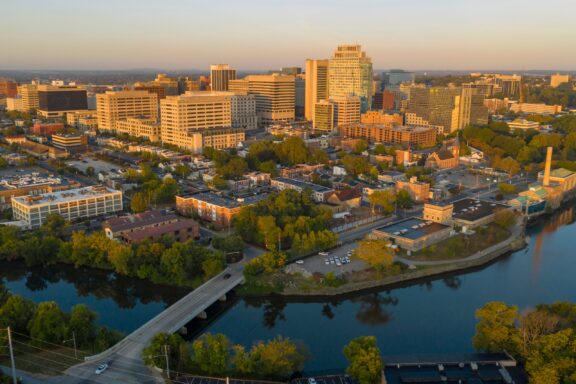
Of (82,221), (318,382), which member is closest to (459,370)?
(318,382)

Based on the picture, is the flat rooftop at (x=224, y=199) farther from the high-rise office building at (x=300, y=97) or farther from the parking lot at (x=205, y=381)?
the high-rise office building at (x=300, y=97)

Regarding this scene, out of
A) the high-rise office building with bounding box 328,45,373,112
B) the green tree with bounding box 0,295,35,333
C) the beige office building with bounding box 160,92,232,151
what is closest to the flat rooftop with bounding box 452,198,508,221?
the green tree with bounding box 0,295,35,333

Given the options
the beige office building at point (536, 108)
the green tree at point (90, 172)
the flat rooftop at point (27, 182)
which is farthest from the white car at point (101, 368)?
the beige office building at point (536, 108)

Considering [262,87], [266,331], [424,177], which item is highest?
[262,87]

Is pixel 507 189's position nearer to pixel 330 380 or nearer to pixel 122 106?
pixel 330 380

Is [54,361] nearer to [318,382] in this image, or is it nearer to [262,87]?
[318,382]
